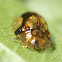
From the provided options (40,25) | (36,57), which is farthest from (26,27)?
(36,57)

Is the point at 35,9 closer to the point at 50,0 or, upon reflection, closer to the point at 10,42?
the point at 50,0

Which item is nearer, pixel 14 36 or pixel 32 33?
pixel 32 33

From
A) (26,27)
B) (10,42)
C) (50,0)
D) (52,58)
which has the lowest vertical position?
(52,58)
